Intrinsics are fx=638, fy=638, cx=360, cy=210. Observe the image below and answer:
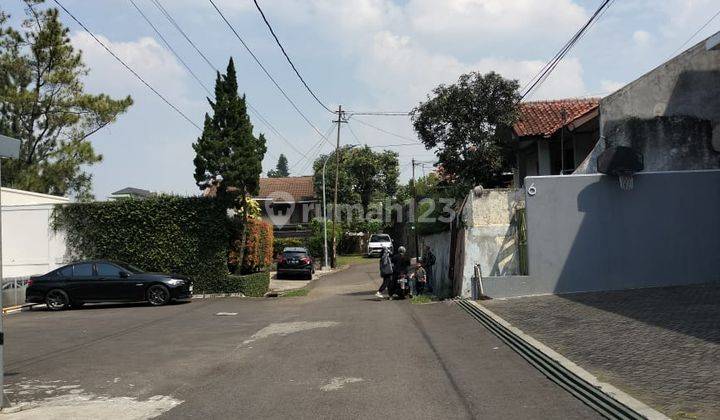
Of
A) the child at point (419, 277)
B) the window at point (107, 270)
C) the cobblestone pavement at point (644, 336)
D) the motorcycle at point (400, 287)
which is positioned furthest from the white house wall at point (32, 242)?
the cobblestone pavement at point (644, 336)

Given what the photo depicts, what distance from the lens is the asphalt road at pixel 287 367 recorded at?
659 cm

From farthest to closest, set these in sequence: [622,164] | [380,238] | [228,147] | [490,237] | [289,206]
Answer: [289,206]
[380,238]
[228,147]
[490,237]
[622,164]

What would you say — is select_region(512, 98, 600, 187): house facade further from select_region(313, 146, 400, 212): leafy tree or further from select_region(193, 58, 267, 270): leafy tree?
select_region(313, 146, 400, 212): leafy tree

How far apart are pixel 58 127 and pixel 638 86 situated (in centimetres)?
2472

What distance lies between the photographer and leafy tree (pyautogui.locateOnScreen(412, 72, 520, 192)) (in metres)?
20.3

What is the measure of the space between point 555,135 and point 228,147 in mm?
10973

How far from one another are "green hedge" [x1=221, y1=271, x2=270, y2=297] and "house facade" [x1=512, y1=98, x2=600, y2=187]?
1036 cm

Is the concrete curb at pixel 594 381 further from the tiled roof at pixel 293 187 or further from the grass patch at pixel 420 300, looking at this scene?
the tiled roof at pixel 293 187

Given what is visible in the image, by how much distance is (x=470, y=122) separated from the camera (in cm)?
2053

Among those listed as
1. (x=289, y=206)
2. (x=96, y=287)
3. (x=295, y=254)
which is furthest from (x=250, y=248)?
(x=289, y=206)

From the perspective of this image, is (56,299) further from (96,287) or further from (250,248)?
(250,248)

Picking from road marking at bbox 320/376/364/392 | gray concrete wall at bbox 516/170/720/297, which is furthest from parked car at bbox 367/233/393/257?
road marking at bbox 320/376/364/392

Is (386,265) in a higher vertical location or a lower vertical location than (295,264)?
higher

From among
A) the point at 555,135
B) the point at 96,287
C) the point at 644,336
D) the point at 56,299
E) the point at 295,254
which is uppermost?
the point at 555,135
